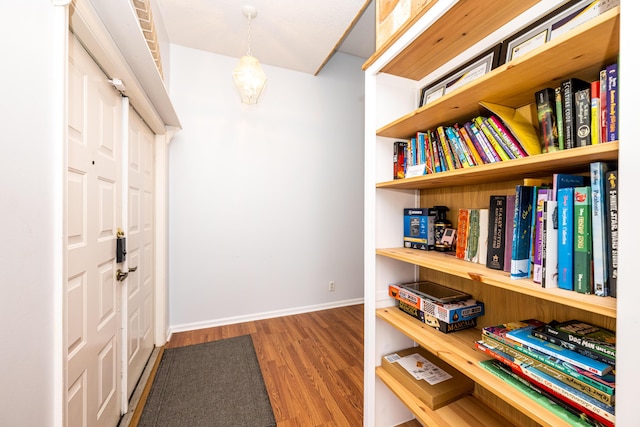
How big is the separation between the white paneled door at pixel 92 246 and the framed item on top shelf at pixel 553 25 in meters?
1.65

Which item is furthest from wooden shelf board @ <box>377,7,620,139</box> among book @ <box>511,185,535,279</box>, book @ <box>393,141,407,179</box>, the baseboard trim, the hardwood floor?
the baseboard trim

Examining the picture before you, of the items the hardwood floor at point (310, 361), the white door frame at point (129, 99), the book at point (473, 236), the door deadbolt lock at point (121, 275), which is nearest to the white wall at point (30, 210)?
the white door frame at point (129, 99)

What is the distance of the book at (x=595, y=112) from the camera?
691 mm

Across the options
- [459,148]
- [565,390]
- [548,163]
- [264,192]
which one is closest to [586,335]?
[565,390]

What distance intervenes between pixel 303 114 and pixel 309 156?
489mm

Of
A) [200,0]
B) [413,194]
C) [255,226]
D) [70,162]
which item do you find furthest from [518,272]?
[200,0]

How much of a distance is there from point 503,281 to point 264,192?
2.40m

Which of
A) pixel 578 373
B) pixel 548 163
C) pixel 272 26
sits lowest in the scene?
pixel 578 373

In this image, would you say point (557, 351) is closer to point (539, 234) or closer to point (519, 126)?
point (539, 234)

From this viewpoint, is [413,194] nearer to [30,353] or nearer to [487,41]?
[487,41]

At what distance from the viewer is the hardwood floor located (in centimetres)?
154

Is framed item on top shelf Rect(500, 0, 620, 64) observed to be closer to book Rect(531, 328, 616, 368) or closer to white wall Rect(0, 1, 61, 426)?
book Rect(531, 328, 616, 368)

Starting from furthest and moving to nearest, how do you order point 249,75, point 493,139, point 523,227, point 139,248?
point 249,75
point 139,248
point 493,139
point 523,227

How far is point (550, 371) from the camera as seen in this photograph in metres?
0.75
